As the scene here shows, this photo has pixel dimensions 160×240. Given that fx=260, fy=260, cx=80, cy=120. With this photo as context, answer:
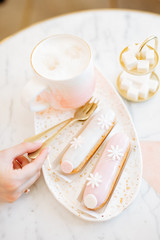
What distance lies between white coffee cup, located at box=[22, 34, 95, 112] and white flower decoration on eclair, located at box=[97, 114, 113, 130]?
81mm

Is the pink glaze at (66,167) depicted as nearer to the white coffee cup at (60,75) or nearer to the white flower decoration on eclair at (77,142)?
the white flower decoration on eclair at (77,142)

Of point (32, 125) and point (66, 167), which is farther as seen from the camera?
point (32, 125)

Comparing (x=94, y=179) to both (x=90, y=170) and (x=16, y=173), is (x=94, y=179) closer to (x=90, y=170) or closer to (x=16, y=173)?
(x=90, y=170)

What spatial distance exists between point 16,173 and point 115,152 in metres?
0.24

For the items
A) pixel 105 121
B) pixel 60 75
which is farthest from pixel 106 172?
pixel 60 75

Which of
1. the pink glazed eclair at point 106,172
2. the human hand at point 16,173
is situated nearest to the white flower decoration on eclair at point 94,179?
the pink glazed eclair at point 106,172

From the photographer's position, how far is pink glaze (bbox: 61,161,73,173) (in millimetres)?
627

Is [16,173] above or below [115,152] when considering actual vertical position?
below

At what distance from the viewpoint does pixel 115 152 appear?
0.63m

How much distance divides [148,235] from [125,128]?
0.88 ft

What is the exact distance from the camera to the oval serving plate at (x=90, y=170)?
1.96ft

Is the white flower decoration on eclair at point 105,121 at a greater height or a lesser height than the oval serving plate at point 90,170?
greater

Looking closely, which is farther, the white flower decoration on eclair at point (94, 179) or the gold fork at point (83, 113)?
the gold fork at point (83, 113)

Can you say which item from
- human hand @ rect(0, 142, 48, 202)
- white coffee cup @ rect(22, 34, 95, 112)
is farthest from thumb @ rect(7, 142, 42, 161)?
white coffee cup @ rect(22, 34, 95, 112)
